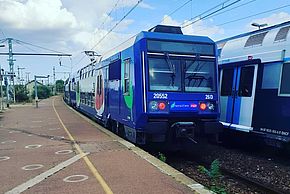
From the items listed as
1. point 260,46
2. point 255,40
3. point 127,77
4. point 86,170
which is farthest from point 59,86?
point 86,170

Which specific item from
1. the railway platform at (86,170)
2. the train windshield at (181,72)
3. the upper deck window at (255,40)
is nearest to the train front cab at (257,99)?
the upper deck window at (255,40)

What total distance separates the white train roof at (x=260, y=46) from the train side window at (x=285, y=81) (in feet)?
0.77

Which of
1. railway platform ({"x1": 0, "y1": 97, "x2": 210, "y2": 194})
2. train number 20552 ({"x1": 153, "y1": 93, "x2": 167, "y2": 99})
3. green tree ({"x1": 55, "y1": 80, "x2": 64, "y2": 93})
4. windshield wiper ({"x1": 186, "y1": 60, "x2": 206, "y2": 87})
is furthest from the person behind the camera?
green tree ({"x1": 55, "y1": 80, "x2": 64, "y2": 93})

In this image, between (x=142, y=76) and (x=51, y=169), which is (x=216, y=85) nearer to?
(x=142, y=76)

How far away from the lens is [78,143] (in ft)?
39.6

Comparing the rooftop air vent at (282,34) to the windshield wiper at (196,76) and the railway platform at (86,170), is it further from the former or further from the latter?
the railway platform at (86,170)

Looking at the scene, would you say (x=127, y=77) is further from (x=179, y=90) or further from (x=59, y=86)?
(x=59, y=86)

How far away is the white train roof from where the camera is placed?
1034 cm

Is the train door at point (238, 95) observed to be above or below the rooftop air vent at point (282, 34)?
below

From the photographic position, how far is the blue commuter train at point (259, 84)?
1029 centimetres

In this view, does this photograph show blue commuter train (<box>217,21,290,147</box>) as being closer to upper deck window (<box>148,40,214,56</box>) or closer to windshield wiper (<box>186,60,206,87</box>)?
upper deck window (<box>148,40,214,56</box>)

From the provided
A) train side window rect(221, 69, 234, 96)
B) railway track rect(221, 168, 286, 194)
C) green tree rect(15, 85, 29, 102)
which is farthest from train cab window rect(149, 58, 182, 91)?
green tree rect(15, 85, 29, 102)

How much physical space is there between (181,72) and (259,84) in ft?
8.33

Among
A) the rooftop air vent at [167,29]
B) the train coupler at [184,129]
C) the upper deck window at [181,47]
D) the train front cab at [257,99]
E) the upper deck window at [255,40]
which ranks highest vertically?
the rooftop air vent at [167,29]
